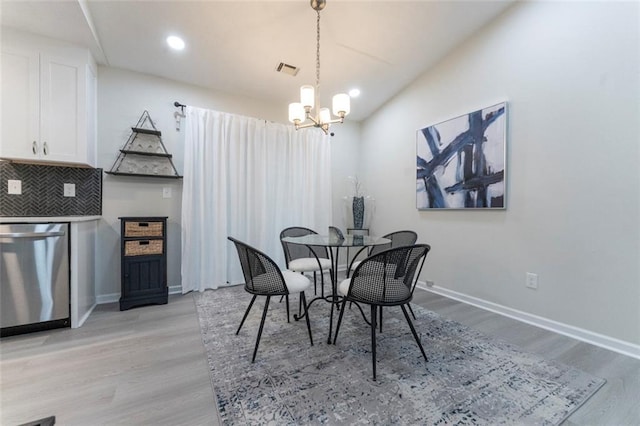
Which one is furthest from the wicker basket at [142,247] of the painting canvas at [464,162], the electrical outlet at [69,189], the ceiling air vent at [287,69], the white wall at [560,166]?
the white wall at [560,166]

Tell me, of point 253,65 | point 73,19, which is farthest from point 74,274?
point 253,65

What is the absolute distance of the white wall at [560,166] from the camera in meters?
1.91

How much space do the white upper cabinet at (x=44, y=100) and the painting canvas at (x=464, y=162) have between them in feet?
12.1

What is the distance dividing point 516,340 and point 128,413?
8.70 feet

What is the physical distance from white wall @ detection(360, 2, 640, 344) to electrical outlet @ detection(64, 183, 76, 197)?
411cm

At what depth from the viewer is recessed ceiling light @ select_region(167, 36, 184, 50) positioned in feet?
8.37

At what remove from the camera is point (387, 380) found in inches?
61.6

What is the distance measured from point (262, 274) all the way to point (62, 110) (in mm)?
2429

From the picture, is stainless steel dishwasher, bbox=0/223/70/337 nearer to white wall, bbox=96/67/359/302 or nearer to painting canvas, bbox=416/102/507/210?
white wall, bbox=96/67/359/302

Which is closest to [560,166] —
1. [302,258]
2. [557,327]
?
[557,327]

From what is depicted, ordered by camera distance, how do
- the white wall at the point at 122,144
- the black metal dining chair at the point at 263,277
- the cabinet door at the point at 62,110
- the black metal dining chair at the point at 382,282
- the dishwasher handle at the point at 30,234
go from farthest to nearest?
the white wall at the point at 122,144
the cabinet door at the point at 62,110
the dishwasher handle at the point at 30,234
the black metal dining chair at the point at 263,277
the black metal dining chair at the point at 382,282

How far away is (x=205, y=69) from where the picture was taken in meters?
3.02

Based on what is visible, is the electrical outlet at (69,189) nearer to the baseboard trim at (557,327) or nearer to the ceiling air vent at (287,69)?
the ceiling air vent at (287,69)

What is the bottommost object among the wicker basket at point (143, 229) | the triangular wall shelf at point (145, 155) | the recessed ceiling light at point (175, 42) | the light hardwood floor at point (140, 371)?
the light hardwood floor at point (140, 371)
